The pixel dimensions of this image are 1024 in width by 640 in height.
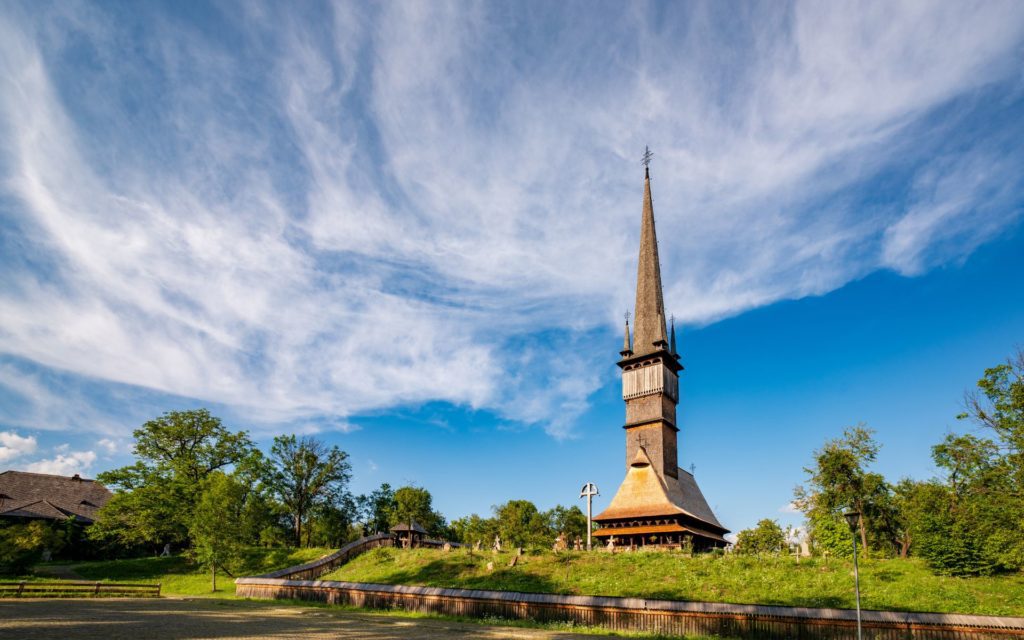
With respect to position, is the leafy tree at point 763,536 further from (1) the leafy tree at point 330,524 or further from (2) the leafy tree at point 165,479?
(2) the leafy tree at point 165,479

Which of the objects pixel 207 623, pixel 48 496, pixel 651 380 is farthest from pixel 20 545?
pixel 651 380

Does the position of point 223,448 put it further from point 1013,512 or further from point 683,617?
point 1013,512

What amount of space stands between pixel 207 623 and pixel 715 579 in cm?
2268

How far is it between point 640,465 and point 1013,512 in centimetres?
2604

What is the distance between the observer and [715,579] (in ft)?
89.6

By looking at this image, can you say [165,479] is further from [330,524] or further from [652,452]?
[652,452]

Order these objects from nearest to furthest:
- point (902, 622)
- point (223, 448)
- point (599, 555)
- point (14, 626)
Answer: point (14, 626) → point (902, 622) → point (599, 555) → point (223, 448)

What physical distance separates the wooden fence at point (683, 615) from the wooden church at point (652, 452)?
18.5 meters

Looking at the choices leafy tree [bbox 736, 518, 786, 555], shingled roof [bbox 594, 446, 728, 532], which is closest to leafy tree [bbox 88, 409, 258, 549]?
shingled roof [bbox 594, 446, 728, 532]

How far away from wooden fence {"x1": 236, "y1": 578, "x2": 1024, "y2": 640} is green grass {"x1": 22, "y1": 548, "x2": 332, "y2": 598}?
16.2 m

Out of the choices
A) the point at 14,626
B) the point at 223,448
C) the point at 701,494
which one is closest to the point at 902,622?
the point at 14,626

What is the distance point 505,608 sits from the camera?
23.5 meters

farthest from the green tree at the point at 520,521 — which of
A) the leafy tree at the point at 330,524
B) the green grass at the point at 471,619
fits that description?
the green grass at the point at 471,619

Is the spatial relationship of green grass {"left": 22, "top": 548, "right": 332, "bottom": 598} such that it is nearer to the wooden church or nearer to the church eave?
the wooden church
